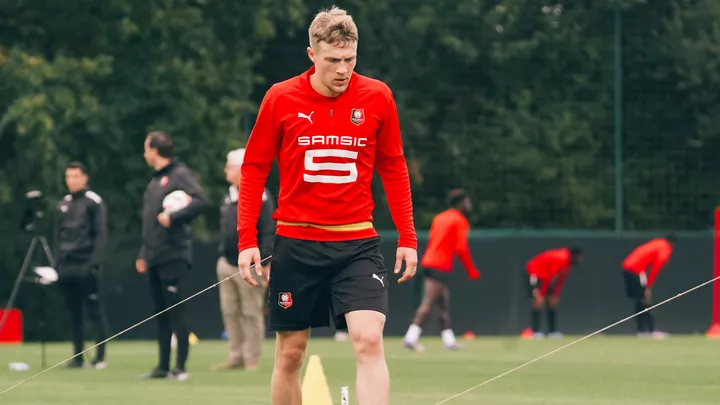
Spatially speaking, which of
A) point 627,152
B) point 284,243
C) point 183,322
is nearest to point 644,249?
point 627,152

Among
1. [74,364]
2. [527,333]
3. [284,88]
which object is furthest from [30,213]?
[284,88]

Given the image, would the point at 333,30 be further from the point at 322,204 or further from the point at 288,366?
the point at 288,366

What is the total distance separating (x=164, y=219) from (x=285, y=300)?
5.53 metres

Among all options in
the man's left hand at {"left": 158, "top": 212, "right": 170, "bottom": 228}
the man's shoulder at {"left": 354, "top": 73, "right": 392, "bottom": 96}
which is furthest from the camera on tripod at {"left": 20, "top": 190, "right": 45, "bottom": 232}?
the man's shoulder at {"left": 354, "top": 73, "right": 392, "bottom": 96}

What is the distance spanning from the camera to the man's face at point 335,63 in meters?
7.91

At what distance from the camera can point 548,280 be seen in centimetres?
2391

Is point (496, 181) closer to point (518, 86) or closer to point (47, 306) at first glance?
point (518, 86)

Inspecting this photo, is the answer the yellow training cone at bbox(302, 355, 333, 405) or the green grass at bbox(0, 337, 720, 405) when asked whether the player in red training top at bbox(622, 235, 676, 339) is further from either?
the yellow training cone at bbox(302, 355, 333, 405)

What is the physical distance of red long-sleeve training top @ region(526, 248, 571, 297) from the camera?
23.8 metres

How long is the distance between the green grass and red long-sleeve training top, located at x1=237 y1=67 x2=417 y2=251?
3899 mm

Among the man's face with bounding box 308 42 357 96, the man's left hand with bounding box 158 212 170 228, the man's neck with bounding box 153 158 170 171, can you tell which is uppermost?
the man's face with bounding box 308 42 357 96

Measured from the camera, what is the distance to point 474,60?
2652 cm

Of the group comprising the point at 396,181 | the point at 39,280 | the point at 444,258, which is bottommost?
the point at 39,280

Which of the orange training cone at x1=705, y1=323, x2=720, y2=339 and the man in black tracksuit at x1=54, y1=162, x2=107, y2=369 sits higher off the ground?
the man in black tracksuit at x1=54, y1=162, x2=107, y2=369
